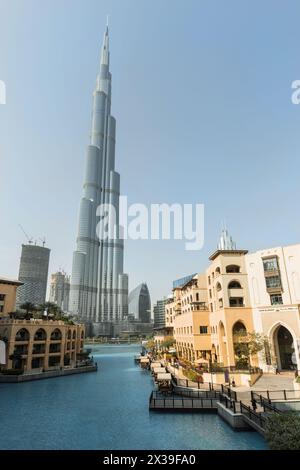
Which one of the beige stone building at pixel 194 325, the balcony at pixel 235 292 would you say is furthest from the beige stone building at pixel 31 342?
the balcony at pixel 235 292

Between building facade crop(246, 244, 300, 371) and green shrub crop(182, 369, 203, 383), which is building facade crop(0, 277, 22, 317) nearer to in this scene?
green shrub crop(182, 369, 203, 383)

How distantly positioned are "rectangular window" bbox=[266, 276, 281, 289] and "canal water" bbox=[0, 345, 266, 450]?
25333 millimetres

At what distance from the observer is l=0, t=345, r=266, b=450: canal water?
2392 centimetres

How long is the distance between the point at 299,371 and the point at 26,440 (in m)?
36.8

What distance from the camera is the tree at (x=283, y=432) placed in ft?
61.6

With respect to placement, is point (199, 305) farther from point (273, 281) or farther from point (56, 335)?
point (56, 335)

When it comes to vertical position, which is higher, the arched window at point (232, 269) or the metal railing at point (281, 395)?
the arched window at point (232, 269)

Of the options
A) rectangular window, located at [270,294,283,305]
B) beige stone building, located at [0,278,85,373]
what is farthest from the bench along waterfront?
beige stone building, located at [0,278,85,373]

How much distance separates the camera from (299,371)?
4197 cm

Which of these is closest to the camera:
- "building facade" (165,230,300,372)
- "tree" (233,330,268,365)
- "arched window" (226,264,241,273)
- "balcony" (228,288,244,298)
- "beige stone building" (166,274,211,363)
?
"tree" (233,330,268,365)

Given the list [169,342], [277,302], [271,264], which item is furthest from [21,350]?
[271,264]

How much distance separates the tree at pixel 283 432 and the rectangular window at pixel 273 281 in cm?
2990

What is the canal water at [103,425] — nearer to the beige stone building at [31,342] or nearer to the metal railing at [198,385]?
the metal railing at [198,385]
